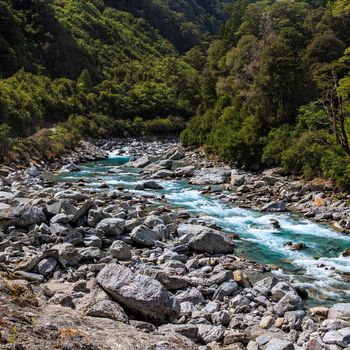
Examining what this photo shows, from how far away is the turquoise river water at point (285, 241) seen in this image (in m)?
A: 13.1

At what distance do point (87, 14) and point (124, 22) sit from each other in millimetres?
18704

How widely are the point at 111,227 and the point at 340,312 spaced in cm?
841

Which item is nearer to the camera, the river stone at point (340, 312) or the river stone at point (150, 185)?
the river stone at point (340, 312)

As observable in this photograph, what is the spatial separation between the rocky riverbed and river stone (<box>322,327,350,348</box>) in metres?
0.02

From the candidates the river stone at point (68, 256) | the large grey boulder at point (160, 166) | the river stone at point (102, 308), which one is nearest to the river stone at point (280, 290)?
the river stone at point (102, 308)

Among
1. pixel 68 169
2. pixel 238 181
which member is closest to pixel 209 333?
pixel 238 181

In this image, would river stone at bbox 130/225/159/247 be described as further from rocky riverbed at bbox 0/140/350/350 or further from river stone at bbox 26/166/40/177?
river stone at bbox 26/166/40/177

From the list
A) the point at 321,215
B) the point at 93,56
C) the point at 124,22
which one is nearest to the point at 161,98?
the point at 93,56

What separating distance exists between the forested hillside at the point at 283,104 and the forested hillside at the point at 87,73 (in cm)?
1615

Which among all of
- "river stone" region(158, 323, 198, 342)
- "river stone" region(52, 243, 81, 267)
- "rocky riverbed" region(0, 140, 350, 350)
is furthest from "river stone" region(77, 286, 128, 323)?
"river stone" region(52, 243, 81, 267)

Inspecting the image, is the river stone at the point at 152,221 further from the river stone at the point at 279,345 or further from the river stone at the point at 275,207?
the river stone at the point at 279,345

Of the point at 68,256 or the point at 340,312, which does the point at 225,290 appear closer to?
the point at 340,312

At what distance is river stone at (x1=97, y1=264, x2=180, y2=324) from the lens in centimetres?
903

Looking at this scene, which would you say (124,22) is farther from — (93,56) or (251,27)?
(251,27)
